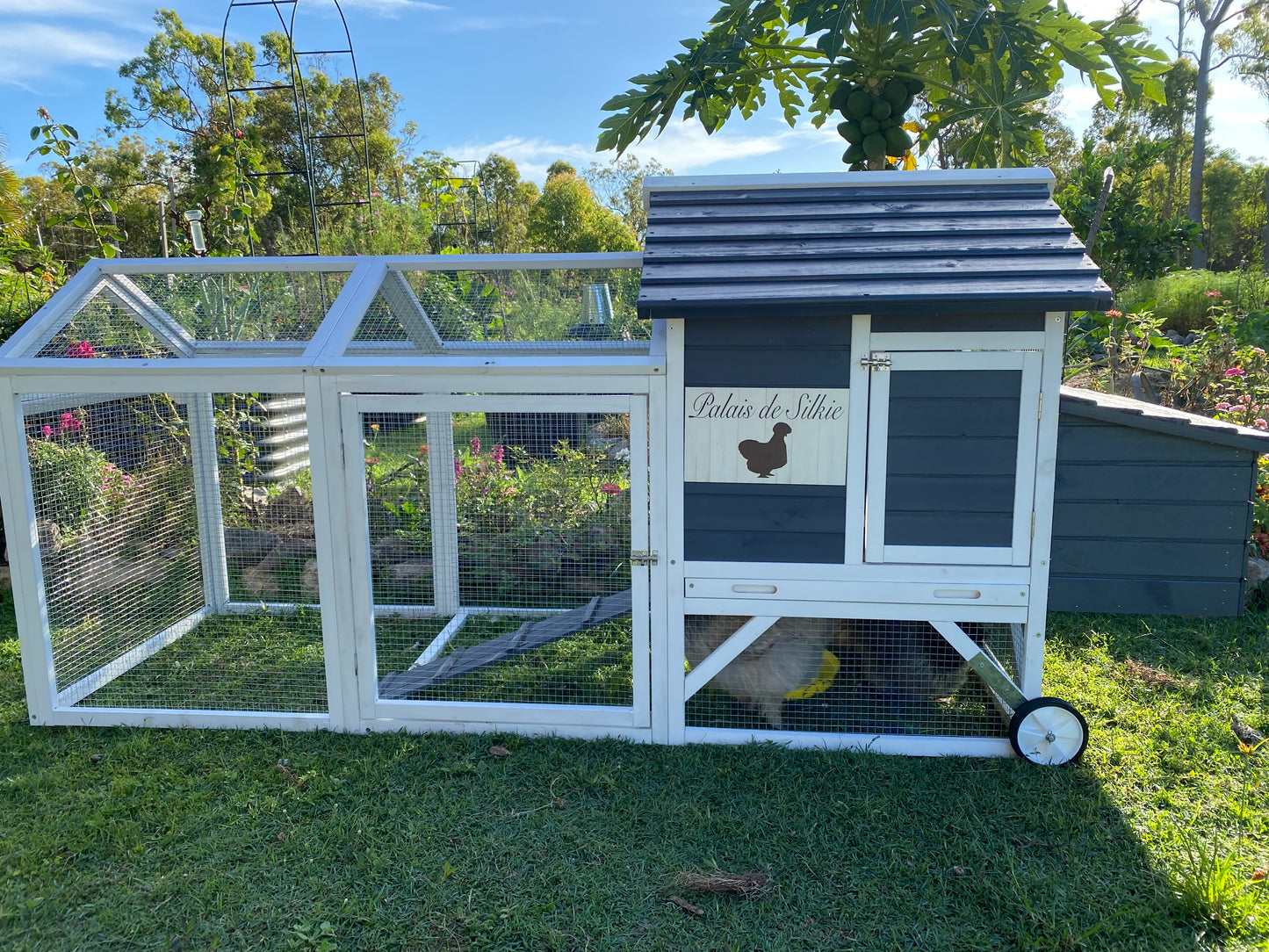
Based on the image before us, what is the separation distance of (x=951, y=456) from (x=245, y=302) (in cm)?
380

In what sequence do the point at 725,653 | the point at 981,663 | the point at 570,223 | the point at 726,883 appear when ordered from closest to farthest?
the point at 726,883
the point at 981,663
the point at 725,653
the point at 570,223

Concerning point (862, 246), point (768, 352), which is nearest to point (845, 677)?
point (768, 352)

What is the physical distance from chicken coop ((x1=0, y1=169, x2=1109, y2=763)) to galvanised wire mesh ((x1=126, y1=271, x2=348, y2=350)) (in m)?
0.17

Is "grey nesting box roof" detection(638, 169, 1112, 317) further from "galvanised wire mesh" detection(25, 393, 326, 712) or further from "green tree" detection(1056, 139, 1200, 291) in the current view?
"green tree" detection(1056, 139, 1200, 291)

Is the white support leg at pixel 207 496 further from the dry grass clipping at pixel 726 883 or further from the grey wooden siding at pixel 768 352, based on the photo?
the dry grass clipping at pixel 726 883

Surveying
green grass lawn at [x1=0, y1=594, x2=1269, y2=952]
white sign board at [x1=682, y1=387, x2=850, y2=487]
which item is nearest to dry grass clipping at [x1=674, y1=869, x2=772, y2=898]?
green grass lawn at [x1=0, y1=594, x2=1269, y2=952]

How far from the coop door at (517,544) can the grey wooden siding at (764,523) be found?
0.75 ft

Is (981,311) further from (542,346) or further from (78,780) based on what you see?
(78,780)

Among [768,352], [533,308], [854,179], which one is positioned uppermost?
[854,179]

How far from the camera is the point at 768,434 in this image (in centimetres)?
330

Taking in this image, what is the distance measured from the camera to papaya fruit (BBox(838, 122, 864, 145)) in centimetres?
438

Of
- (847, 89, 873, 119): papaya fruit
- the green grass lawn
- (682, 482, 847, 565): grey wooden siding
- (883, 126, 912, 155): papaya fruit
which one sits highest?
(847, 89, 873, 119): papaya fruit

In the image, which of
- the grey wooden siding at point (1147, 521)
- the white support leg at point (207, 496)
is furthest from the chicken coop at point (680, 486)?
the grey wooden siding at point (1147, 521)

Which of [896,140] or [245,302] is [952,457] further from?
[245,302]
